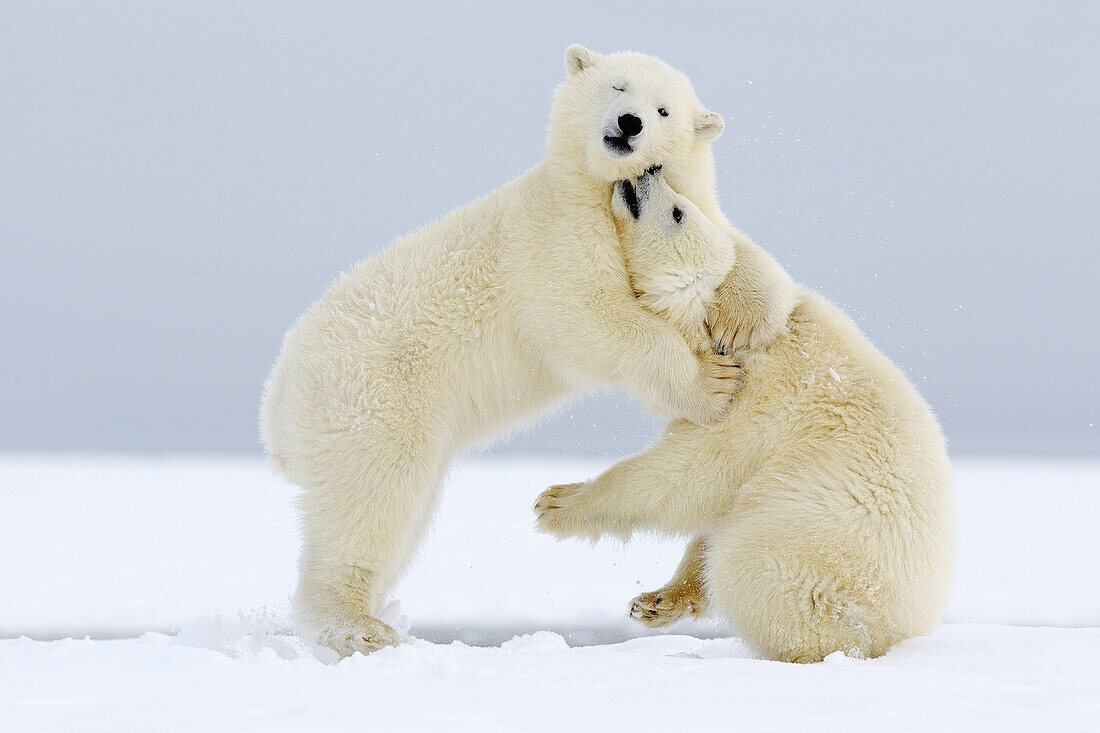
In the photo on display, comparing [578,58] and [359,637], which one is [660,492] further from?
[578,58]

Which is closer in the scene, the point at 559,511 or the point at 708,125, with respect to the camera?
the point at 559,511

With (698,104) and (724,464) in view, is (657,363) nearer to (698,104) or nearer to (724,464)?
(724,464)

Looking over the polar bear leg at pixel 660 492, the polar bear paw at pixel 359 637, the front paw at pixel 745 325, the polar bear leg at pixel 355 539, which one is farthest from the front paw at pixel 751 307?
the polar bear paw at pixel 359 637

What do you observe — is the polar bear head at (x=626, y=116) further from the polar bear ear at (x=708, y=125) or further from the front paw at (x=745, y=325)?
the front paw at (x=745, y=325)

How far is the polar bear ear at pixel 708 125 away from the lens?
5.07 m

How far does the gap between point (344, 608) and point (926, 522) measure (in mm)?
2421

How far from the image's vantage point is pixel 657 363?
4.59m

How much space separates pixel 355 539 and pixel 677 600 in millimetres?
1479

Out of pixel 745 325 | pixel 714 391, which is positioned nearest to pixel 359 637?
pixel 714 391

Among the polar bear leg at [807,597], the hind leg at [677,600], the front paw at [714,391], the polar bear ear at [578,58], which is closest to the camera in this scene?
the polar bear leg at [807,597]

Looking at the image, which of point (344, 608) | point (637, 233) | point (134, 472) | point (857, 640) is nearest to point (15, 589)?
point (344, 608)

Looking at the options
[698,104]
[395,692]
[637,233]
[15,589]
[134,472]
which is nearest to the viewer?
[395,692]

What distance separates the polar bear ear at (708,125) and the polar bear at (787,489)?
39 cm

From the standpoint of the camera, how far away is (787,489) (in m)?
4.35
